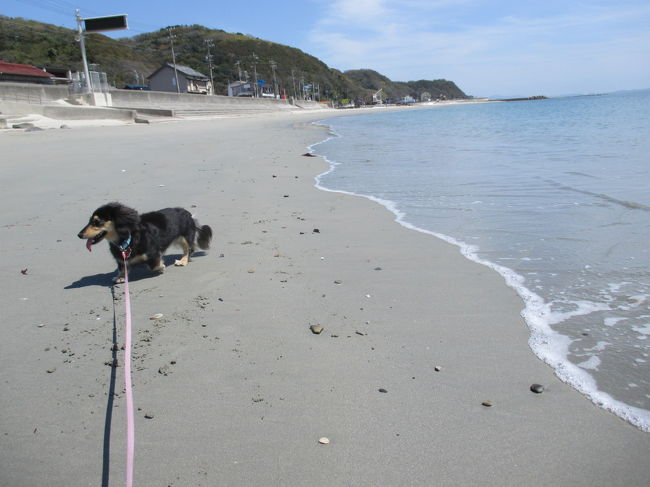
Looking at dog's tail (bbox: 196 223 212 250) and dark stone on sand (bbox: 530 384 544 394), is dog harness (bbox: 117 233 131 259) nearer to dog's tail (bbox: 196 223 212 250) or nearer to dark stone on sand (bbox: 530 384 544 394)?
dog's tail (bbox: 196 223 212 250)

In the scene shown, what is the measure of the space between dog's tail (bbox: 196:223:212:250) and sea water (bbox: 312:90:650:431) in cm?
230

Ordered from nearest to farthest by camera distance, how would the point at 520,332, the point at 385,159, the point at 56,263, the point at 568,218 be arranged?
the point at 520,332
the point at 56,263
the point at 568,218
the point at 385,159

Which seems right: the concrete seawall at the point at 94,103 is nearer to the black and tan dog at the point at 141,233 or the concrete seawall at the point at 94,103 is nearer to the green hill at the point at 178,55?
the black and tan dog at the point at 141,233

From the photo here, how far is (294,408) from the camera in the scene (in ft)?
7.18

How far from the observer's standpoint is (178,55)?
422 feet

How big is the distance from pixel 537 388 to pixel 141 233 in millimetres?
3096

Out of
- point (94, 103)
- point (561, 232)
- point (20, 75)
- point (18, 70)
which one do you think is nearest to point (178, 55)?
point (18, 70)

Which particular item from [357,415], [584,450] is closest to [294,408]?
[357,415]

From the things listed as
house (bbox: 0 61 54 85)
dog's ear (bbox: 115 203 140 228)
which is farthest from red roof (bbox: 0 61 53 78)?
dog's ear (bbox: 115 203 140 228)

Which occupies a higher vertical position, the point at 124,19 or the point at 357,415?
the point at 124,19

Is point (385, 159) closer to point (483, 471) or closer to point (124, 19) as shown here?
point (483, 471)

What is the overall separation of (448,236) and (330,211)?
5.43 ft

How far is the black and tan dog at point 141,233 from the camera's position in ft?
11.9

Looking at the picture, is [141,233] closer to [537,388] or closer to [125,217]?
[125,217]
